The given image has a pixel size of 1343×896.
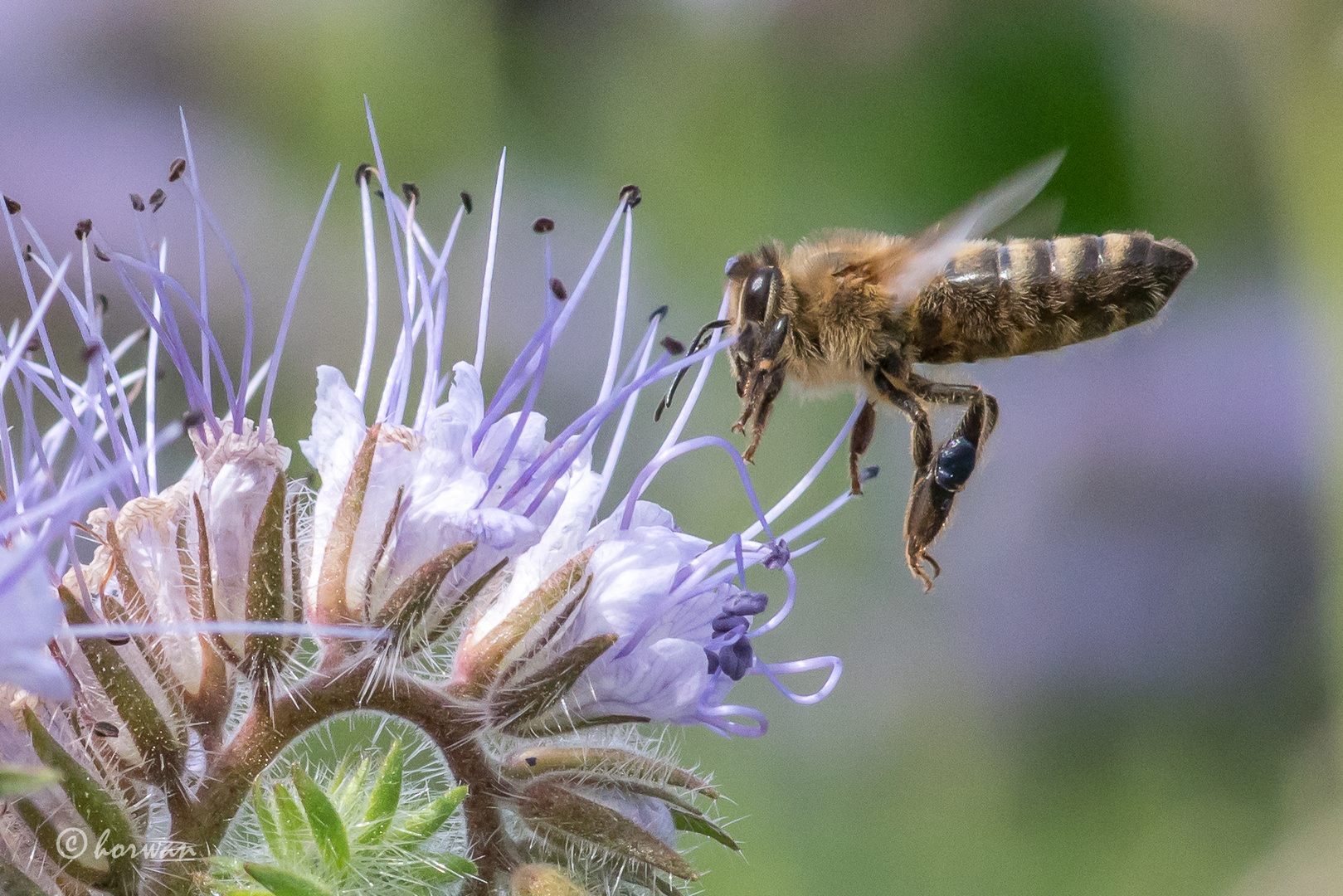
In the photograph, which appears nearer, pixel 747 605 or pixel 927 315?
pixel 747 605

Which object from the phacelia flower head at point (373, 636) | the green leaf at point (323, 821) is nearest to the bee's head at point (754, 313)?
the phacelia flower head at point (373, 636)

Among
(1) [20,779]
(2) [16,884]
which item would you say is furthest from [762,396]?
(1) [20,779]

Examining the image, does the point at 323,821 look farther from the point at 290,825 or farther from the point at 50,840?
the point at 50,840

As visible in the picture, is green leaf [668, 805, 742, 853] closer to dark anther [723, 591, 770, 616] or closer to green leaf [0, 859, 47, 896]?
dark anther [723, 591, 770, 616]

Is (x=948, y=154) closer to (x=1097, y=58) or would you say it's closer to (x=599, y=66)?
(x=1097, y=58)

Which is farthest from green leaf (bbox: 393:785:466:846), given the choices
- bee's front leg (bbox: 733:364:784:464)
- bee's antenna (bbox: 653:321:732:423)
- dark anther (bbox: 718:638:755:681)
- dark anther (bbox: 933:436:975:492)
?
dark anther (bbox: 933:436:975:492)

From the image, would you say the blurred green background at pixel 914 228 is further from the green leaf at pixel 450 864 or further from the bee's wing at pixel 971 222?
the green leaf at pixel 450 864
